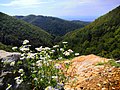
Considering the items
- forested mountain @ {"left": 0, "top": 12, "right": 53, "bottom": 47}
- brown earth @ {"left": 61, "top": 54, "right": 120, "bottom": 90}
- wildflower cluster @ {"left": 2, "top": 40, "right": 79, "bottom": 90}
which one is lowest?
forested mountain @ {"left": 0, "top": 12, "right": 53, "bottom": 47}

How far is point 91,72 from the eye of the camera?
9.52m

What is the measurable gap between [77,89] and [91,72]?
5.06 feet

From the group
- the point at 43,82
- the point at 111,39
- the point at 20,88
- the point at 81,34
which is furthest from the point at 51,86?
the point at 81,34

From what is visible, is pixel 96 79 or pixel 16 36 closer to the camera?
pixel 96 79

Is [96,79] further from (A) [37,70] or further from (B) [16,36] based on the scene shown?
(B) [16,36]

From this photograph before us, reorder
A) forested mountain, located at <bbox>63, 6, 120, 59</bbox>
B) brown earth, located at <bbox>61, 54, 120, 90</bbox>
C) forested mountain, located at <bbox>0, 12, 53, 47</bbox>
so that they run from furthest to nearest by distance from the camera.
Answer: forested mountain, located at <bbox>0, 12, 53, 47</bbox> < forested mountain, located at <bbox>63, 6, 120, 59</bbox> < brown earth, located at <bbox>61, 54, 120, 90</bbox>

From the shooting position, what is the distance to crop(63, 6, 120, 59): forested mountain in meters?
140

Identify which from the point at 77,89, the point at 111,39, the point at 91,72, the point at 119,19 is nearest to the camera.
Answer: the point at 77,89

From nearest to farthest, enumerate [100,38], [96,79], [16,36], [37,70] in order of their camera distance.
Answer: [37,70] → [96,79] → [100,38] → [16,36]

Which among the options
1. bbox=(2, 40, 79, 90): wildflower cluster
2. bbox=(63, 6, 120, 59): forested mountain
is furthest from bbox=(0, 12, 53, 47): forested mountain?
bbox=(2, 40, 79, 90): wildflower cluster

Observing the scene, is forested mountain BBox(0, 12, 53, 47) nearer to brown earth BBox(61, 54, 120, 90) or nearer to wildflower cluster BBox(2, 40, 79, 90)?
brown earth BBox(61, 54, 120, 90)

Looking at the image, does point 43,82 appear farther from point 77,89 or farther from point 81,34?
point 81,34

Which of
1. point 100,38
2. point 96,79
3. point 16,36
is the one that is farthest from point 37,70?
point 16,36

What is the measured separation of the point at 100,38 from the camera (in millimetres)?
160250
